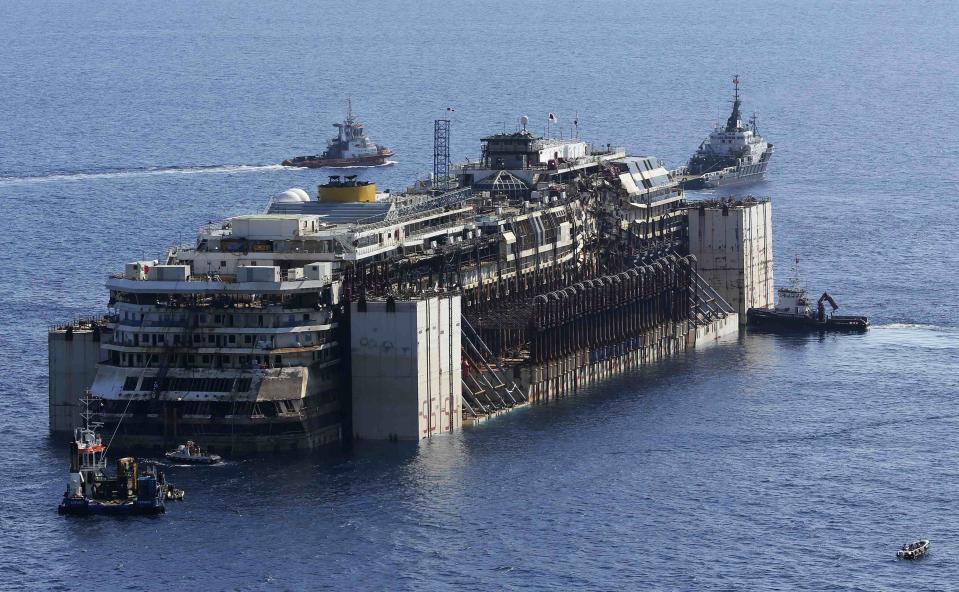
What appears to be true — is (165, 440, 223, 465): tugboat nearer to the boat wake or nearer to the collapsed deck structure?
the collapsed deck structure

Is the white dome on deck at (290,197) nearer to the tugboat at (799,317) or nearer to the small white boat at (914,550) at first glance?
the tugboat at (799,317)

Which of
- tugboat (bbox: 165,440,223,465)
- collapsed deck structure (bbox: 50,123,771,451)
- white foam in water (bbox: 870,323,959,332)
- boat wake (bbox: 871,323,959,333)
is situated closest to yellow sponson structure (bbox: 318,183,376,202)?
collapsed deck structure (bbox: 50,123,771,451)

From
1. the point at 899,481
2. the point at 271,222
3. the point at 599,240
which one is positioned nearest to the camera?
the point at 899,481

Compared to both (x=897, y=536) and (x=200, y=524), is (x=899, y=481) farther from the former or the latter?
(x=200, y=524)

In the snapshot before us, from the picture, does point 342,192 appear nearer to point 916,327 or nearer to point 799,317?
point 799,317

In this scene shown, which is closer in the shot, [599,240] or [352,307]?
[352,307]

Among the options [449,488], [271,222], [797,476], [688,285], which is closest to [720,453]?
[797,476]
